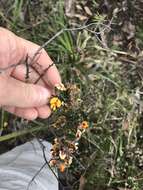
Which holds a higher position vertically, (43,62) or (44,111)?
(43,62)

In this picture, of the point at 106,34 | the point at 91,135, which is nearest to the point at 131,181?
the point at 91,135

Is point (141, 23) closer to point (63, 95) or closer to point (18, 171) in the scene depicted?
point (63, 95)

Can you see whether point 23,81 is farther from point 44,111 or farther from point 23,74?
point 44,111

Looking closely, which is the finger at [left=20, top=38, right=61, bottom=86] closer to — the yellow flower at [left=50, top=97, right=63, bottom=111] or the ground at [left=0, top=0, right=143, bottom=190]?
the yellow flower at [left=50, top=97, right=63, bottom=111]

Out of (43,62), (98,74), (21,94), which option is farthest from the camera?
(98,74)

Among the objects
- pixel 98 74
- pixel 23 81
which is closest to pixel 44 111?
pixel 23 81

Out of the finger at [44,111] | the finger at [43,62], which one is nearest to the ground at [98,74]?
the finger at [44,111]

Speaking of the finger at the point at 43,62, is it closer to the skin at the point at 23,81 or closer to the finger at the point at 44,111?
the skin at the point at 23,81
